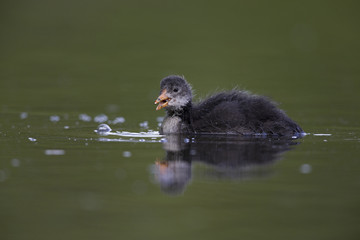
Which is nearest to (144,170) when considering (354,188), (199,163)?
(199,163)

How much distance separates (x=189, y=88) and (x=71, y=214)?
5.28 m

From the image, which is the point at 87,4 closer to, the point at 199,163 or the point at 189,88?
the point at 189,88

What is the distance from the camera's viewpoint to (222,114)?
10.8 metres

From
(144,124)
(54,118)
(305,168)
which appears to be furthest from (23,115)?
(305,168)

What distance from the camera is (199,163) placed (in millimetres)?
8523

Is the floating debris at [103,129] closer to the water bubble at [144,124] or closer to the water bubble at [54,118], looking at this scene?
the water bubble at [144,124]

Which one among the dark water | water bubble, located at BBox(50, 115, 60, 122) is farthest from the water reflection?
water bubble, located at BBox(50, 115, 60, 122)

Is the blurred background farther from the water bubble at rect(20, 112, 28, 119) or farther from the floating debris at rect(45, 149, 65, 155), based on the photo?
the floating debris at rect(45, 149, 65, 155)

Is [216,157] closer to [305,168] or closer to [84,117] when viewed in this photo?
[305,168]

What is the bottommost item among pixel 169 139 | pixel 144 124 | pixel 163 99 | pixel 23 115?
pixel 169 139

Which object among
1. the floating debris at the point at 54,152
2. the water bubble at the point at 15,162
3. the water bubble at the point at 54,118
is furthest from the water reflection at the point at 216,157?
the water bubble at the point at 54,118

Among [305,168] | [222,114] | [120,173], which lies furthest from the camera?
[222,114]

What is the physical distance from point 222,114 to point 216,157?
2008 mm

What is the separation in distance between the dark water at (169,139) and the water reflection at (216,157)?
0.02 m
